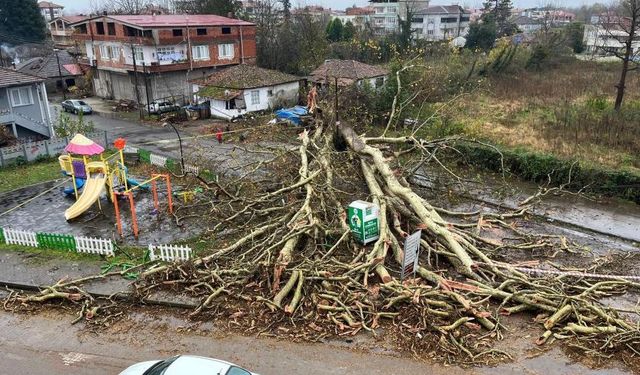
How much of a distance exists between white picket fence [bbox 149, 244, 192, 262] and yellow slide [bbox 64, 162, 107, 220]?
469 cm

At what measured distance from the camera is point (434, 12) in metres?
75.1

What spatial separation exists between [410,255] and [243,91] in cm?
2251

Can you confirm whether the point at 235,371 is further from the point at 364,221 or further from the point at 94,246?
the point at 94,246

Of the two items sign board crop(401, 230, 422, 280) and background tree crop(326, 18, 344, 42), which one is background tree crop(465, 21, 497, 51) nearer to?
background tree crop(326, 18, 344, 42)

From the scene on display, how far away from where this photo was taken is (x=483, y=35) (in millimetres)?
48750

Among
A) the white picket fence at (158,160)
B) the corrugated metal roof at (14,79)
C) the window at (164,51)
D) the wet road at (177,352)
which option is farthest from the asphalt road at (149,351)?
the window at (164,51)

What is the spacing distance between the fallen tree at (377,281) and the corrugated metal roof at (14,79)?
1602cm

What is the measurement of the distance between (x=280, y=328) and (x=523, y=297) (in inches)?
199

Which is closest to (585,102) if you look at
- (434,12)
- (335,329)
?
(335,329)

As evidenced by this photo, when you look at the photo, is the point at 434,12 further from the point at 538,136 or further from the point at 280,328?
the point at 280,328

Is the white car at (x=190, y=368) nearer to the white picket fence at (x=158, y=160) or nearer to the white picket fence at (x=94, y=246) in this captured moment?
the white picket fence at (x=94, y=246)

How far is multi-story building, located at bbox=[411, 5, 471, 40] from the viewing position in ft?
245

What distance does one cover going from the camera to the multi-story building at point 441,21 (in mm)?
74625

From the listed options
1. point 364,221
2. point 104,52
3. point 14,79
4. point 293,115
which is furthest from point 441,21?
point 364,221
